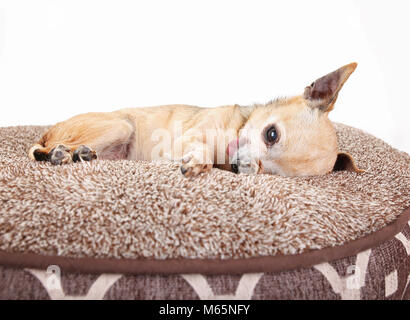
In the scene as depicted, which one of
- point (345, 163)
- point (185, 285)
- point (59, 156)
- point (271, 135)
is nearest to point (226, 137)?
point (271, 135)

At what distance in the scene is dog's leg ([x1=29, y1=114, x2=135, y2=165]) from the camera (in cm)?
231

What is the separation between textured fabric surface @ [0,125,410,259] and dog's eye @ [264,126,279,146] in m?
0.33

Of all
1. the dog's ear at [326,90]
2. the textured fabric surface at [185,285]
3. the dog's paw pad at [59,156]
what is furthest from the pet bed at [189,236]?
the dog's ear at [326,90]

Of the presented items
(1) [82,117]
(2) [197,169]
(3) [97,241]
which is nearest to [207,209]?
(2) [197,169]

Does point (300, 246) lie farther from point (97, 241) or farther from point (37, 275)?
point (37, 275)

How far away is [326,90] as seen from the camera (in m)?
2.34

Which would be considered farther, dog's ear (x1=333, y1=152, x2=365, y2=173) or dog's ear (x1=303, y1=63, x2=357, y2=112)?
dog's ear (x1=333, y1=152, x2=365, y2=173)

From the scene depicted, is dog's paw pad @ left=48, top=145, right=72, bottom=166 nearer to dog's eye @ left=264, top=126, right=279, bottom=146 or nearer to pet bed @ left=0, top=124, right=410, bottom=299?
pet bed @ left=0, top=124, right=410, bottom=299

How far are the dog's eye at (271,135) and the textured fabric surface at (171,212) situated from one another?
1.09 feet

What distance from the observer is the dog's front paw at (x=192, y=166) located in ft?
5.99

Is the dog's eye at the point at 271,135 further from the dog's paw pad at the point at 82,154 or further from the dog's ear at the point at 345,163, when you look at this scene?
the dog's paw pad at the point at 82,154

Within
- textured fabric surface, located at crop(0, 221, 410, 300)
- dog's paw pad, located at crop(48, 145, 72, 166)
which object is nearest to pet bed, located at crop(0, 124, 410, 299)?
textured fabric surface, located at crop(0, 221, 410, 300)

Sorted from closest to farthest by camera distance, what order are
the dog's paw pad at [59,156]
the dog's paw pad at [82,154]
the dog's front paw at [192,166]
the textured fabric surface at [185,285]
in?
1. the textured fabric surface at [185,285]
2. the dog's front paw at [192,166]
3. the dog's paw pad at [59,156]
4. the dog's paw pad at [82,154]
